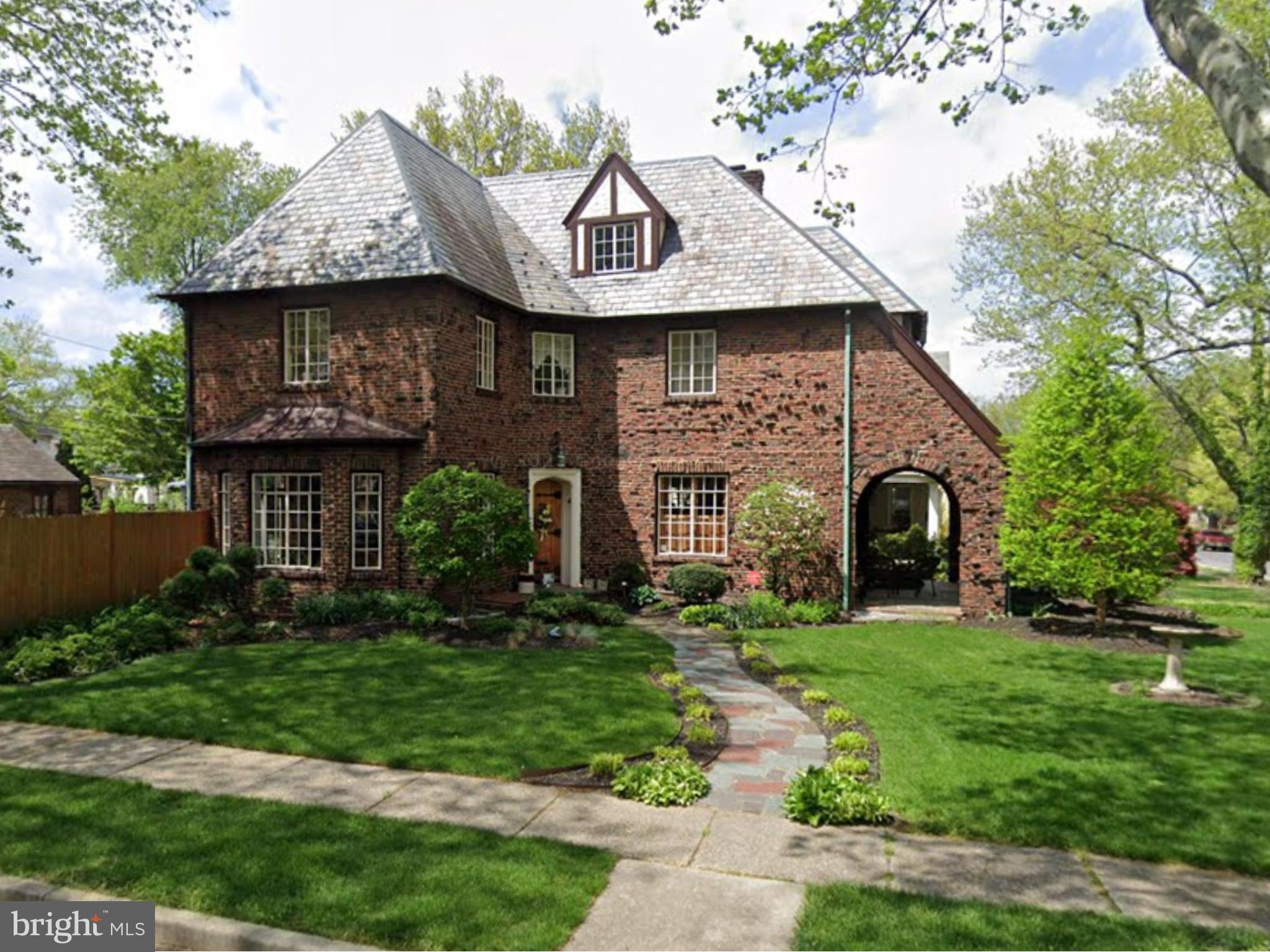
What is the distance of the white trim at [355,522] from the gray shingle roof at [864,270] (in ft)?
38.6

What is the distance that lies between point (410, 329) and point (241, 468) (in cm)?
450

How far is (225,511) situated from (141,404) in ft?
69.3

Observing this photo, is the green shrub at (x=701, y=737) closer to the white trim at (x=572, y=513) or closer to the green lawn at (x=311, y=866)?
the green lawn at (x=311, y=866)

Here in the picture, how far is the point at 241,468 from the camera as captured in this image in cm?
1499

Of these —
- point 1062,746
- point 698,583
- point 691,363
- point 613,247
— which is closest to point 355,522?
point 698,583

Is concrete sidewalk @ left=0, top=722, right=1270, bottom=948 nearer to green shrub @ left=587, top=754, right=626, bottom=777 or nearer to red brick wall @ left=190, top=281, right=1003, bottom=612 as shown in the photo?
green shrub @ left=587, top=754, right=626, bottom=777

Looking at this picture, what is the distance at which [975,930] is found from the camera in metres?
4.14

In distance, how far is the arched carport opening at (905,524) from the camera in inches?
647

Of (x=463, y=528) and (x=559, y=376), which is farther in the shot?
(x=559, y=376)

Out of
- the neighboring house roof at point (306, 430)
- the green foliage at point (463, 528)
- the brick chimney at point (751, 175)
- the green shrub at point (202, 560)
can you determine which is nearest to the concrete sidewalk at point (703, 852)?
the green foliage at point (463, 528)

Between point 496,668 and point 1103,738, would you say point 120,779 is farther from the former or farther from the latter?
point 1103,738

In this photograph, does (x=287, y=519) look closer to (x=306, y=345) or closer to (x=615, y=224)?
(x=306, y=345)

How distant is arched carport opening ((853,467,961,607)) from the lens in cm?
1644

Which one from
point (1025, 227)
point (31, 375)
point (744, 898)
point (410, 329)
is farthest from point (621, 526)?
point (31, 375)
